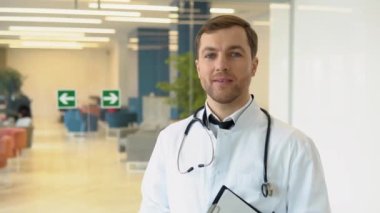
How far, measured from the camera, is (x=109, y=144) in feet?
29.5

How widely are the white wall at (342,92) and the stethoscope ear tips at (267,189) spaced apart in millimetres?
3086

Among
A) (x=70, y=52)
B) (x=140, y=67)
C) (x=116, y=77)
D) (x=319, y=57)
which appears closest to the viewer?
(x=319, y=57)

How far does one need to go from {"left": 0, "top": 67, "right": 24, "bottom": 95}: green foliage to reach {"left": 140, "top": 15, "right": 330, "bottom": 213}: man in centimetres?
532

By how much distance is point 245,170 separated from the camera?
151 cm

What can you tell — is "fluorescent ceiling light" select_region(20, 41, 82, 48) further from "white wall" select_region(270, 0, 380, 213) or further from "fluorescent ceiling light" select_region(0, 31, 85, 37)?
"white wall" select_region(270, 0, 380, 213)

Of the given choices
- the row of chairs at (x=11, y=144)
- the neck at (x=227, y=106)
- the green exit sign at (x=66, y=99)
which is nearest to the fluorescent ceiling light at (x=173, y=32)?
the green exit sign at (x=66, y=99)

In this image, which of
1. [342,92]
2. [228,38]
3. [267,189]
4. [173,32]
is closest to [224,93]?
[228,38]

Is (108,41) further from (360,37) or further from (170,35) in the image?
(360,37)

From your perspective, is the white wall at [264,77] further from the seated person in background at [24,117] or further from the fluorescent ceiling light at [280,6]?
the seated person in background at [24,117]

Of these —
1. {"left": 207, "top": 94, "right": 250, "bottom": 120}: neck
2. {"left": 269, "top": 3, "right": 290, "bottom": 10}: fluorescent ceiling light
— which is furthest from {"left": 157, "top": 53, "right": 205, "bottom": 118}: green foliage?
{"left": 207, "top": 94, "right": 250, "bottom": 120}: neck

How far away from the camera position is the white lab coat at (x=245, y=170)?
146 cm

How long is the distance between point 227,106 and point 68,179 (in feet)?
22.2

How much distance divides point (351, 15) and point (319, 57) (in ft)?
2.29

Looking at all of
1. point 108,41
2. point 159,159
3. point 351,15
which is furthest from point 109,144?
point 159,159
